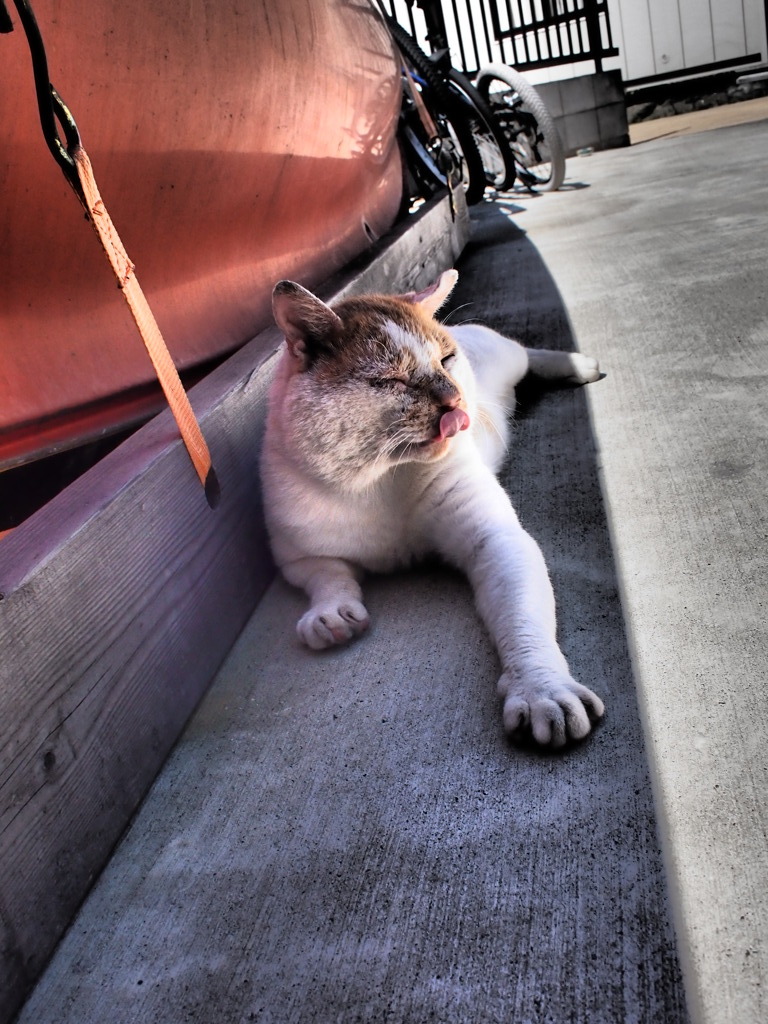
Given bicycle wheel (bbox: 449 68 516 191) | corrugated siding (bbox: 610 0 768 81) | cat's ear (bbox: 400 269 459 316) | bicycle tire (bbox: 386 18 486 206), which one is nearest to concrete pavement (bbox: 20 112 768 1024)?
cat's ear (bbox: 400 269 459 316)

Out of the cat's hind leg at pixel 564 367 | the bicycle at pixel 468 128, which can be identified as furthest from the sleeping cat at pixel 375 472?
the bicycle at pixel 468 128

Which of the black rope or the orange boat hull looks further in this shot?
the orange boat hull

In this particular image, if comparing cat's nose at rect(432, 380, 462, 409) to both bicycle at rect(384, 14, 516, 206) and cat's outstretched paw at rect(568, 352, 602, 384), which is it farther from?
bicycle at rect(384, 14, 516, 206)

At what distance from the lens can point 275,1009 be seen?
97 cm

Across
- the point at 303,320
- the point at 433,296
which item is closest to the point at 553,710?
the point at 303,320

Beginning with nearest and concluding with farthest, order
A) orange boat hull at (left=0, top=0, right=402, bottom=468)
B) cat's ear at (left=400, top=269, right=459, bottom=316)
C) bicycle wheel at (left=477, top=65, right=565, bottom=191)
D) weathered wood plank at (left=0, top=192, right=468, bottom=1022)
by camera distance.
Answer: weathered wood plank at (left=0, top=192, right=468, bottom=1022) < orange boat hull at (left=0, top=0, right=402, bottom=468) < cat's ear at (left=400, top=269, right=459, bottom=316) < bicycle wheel at (left=477, top=65, right=565, bottom=191)

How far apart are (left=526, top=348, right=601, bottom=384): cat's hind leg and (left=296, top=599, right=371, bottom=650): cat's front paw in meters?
1.33

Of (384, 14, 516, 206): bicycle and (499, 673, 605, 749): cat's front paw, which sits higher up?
(384, 14, 516, 206): bicycle

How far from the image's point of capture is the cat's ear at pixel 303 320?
1626 mm

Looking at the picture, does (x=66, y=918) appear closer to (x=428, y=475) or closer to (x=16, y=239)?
(x=428, y=475)

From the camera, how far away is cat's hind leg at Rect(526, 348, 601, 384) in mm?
2666

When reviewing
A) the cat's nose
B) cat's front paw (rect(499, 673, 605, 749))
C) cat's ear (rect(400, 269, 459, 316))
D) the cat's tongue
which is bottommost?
cat's front paw (rect(499, 673, 605, 749))

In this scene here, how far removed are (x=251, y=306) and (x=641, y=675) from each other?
1.77 meters

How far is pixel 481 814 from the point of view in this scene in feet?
3.83
